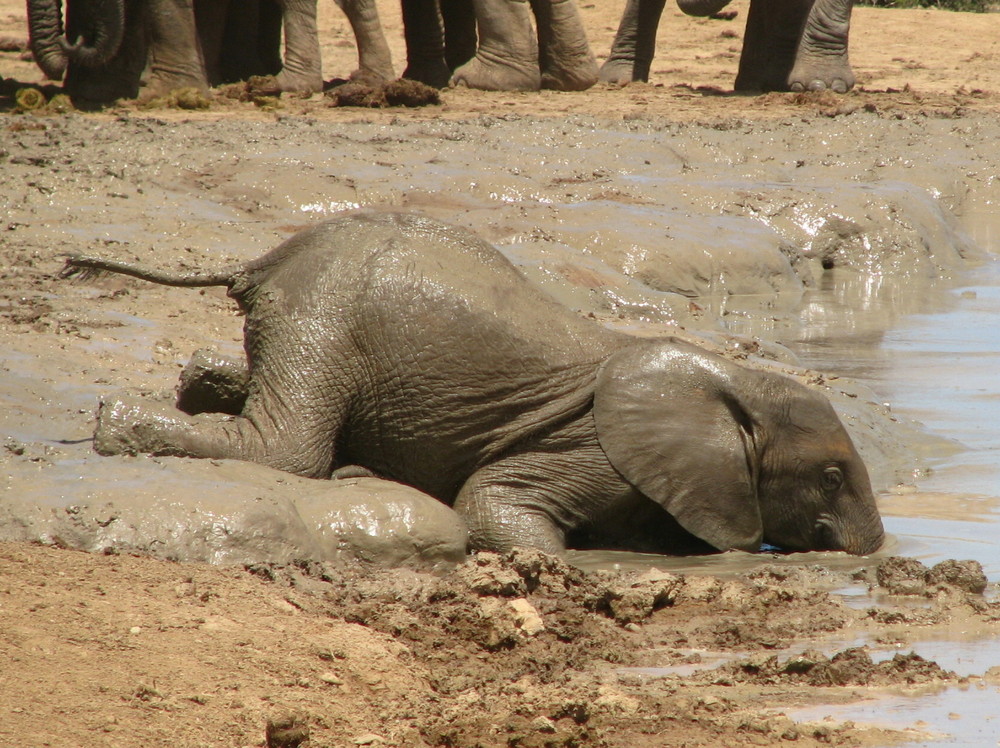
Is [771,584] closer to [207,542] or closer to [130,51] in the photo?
[207,542]

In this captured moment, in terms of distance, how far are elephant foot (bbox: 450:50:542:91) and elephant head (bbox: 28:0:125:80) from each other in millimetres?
4071

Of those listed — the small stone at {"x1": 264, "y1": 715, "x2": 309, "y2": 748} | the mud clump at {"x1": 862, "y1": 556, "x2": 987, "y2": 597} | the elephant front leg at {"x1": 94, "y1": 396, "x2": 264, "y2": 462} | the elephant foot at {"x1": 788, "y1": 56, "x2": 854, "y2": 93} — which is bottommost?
the elephant foot at {"x1": 788, "y1": 56, "x2": 854, "y2": 93}

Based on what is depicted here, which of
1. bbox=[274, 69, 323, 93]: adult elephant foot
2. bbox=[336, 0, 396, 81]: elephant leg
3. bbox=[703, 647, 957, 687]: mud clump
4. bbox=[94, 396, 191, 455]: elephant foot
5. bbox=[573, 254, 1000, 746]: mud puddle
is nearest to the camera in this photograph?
bbox=[573, 254, 1000, 746]: mud puddle

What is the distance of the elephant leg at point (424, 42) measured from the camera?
644 inches

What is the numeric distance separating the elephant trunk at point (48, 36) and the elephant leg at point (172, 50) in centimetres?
112

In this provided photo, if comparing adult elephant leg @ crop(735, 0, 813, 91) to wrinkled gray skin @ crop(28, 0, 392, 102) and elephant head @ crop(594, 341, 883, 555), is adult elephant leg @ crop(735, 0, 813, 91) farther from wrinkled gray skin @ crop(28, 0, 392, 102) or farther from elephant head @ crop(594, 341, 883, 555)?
elephant head @ crop(594, 341, 883, 555)

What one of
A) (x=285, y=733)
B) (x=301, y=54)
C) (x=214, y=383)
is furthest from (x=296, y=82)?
(x=285, y=733)

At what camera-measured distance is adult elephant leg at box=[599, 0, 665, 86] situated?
1745 cm

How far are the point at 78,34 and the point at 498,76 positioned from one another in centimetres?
452

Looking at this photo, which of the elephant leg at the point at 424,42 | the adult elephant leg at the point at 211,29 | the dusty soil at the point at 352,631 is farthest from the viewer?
the elephant leg at the point at 424,42

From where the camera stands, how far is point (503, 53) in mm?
16031

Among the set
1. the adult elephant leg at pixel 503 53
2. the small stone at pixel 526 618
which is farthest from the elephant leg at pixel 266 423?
the adult elephant leg at pixel 503 53

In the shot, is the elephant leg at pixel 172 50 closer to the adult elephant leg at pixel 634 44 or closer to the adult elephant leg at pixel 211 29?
the adult elephant leg at pixel 211 29

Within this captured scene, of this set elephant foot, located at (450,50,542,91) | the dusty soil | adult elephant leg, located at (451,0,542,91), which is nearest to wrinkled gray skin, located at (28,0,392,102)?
elephant foot, located at (450,50,542,91)
